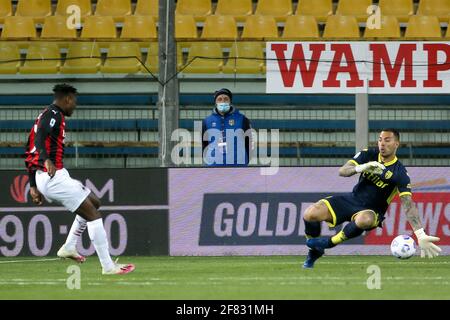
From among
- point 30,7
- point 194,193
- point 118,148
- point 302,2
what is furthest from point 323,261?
point 30,7

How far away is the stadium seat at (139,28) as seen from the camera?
21703mm

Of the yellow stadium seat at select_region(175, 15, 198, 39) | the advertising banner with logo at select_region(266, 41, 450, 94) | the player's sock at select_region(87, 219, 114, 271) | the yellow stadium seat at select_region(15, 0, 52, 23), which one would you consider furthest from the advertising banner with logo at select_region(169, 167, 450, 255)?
the yellow stadium seat at select_region(15, 0, 52, 23)

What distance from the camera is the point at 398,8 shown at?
72.5 feet

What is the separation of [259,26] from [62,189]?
1010 centimetres

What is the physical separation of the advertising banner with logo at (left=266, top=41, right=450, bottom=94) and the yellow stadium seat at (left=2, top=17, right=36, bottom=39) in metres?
7.26

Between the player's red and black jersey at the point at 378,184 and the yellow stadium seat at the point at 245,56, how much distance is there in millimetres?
4334

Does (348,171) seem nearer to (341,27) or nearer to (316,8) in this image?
(341,27)

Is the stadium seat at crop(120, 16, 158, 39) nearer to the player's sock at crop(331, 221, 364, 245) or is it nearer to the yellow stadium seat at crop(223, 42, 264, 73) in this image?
the yellow stadium seat at crop(223, 42, 264, 73)

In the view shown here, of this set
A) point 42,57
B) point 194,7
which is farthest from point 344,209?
point 194,7

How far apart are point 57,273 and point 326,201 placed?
3142mm

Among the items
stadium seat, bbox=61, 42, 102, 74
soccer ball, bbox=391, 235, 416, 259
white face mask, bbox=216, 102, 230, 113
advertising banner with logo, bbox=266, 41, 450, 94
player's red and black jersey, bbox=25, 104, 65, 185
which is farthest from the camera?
stadium seat, bbox=61, 42, 102, 74

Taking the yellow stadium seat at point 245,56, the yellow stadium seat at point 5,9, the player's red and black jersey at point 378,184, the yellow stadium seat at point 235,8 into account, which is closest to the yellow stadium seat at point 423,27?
the yellow stadium seat at point 235,8

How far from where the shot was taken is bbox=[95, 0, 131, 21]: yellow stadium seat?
2261 centimetres

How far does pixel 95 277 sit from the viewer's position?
11.7m
